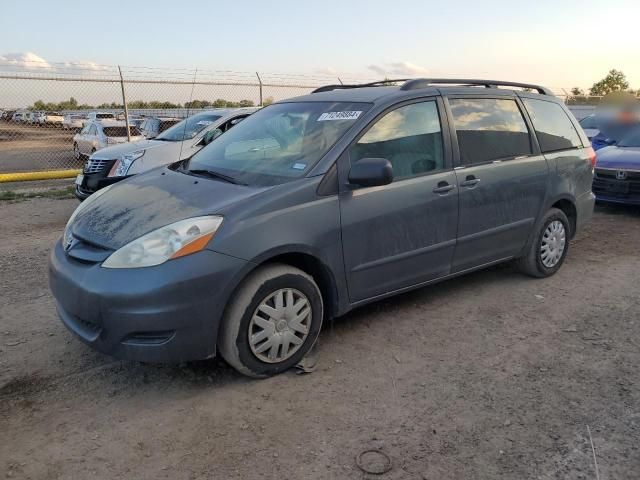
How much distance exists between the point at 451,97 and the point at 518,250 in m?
1.49

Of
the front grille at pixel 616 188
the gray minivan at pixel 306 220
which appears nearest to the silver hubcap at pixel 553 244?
the gray minivan at pixel 306 220

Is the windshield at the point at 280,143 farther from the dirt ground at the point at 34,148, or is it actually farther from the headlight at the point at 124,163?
the dirt ground at the point at 34,148

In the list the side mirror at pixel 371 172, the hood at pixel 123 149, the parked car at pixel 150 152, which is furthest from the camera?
the hood at pixel 123 149

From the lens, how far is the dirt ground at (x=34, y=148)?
15.2m

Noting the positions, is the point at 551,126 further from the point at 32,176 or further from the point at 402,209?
the point at 32,176

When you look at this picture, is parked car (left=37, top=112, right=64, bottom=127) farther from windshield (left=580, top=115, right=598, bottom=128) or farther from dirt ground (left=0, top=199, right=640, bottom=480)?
windshield (left=580, top=115, right=598, bottom=128)

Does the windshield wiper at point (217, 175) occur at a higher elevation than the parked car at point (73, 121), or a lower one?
lower

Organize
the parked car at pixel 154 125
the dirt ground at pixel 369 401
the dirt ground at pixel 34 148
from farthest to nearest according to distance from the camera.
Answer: the dirt ground at pixel 34 148
the parked car at pixel 154 125
the dirt ground at pixel 369 401

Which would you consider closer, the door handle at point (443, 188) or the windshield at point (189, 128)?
the door handle at point (443, 188)

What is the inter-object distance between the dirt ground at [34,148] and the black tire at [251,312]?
13.0 m

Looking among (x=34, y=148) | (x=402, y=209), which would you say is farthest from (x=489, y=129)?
(x=34, y=148)

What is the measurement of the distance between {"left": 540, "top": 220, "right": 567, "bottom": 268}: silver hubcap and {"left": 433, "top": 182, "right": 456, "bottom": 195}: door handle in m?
1.41

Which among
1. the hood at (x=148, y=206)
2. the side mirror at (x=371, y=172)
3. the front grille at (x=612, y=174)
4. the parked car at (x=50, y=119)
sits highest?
the parked car at (x=50, y=119)

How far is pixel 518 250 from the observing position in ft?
15.5
